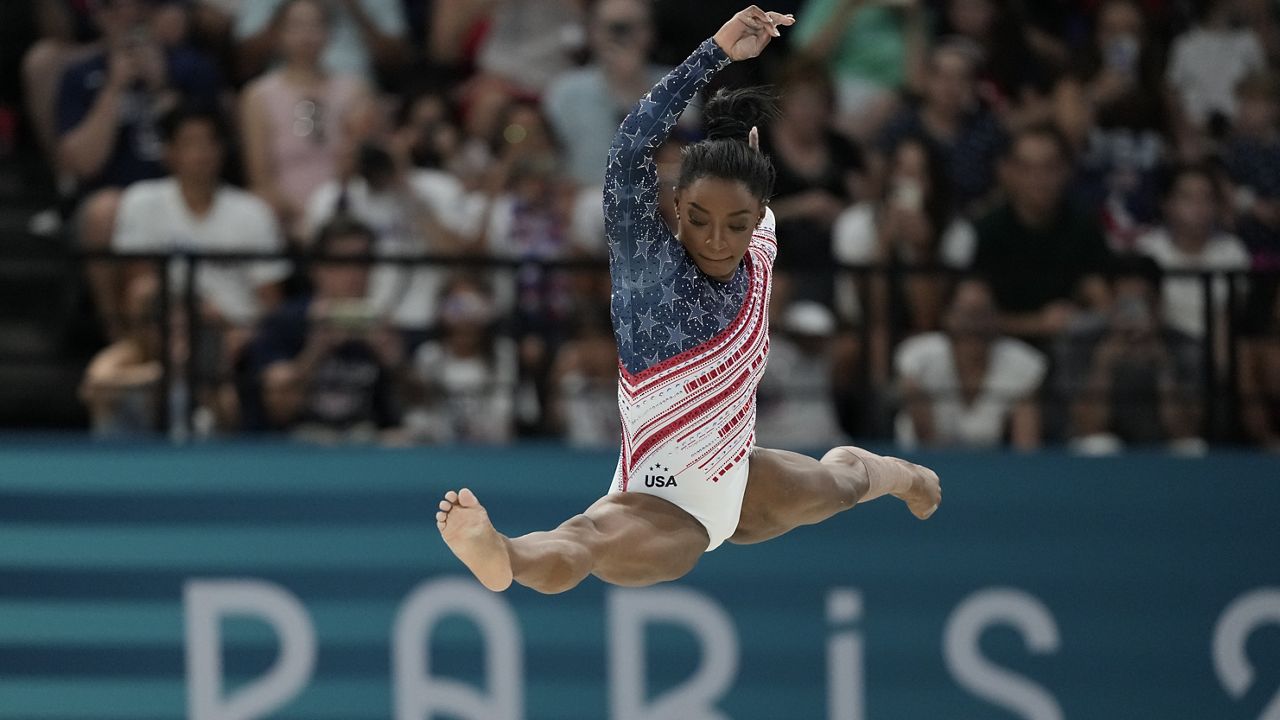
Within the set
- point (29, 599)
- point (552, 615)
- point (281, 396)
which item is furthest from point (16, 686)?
point (552, 615)

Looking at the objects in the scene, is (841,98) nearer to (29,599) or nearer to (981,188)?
(981,188)

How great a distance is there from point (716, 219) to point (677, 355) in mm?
399

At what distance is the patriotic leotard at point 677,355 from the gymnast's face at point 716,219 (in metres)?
0.05

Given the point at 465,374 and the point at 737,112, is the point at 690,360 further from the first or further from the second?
the point at 465,374

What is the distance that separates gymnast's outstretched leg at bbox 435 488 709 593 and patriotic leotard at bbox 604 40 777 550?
0.10 metres

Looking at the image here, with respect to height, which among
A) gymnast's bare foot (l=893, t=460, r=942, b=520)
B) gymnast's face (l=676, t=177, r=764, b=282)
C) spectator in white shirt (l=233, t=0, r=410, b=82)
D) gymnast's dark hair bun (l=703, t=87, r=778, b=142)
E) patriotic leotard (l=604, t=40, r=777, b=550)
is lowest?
gymnast's bare foot (l=893, t=460, r=942, b=520)

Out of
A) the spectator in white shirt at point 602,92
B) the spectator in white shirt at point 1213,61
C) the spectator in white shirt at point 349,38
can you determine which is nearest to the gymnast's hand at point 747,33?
the spectator in white shirt at point 602,92

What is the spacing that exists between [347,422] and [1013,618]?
8.71ft

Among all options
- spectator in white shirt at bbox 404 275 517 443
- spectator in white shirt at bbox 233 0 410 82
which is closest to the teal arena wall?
spectator in white shirt at bbox 404 275 517 443

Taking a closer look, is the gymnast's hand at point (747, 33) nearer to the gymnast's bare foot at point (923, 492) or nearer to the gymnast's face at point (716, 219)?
the gymnast's face at point (716, 219)

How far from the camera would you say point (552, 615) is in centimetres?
724

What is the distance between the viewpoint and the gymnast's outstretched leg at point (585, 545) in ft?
14.0

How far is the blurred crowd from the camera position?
7316 millimetres

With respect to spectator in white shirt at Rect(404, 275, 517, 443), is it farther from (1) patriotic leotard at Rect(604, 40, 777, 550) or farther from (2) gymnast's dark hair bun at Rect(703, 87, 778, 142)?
(2) gymnast's dark hair bun at Rect(703, 87, 778, 142)
